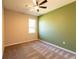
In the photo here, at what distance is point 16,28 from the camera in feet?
15.4

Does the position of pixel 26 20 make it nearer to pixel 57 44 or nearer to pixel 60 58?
pixel 57 44

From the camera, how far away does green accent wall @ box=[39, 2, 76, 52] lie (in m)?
3.09

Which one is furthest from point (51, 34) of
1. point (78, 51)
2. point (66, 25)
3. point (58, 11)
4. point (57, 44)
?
point (78, 51)

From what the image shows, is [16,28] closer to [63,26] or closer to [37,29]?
[37,29]

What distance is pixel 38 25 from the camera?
627 cm

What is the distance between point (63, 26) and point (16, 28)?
11.8ft

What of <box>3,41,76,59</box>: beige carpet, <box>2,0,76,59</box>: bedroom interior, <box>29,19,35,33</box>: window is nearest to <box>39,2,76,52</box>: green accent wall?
<box>2,0,76,59</box>: bedroom interior

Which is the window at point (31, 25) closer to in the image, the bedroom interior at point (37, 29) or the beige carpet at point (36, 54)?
the bedroom interior at point (37, 29)

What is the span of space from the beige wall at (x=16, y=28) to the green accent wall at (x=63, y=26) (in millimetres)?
2201

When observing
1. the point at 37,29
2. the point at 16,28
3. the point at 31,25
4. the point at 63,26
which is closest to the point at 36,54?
the point at 63,26

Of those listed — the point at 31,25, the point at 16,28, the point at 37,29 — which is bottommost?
the point at 37,29

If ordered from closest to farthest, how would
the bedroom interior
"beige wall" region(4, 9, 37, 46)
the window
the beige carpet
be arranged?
the beige carpet
the bedroom interior
"beige wall" region(4, 9, 37, 46)
the window

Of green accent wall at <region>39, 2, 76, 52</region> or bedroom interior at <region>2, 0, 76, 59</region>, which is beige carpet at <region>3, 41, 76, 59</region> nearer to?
bedroom interior at <region>2, 0, 76, 59</region>

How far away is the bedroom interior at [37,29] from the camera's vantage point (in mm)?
3000
